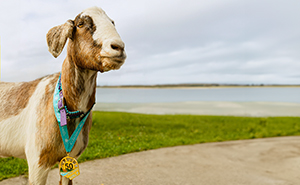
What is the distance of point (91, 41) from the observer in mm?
2498

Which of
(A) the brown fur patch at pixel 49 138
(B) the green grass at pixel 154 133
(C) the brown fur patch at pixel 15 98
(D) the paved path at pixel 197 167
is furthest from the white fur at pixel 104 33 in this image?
(B) the green grass at pixel 154 133

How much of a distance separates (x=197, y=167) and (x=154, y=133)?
542 centimetres

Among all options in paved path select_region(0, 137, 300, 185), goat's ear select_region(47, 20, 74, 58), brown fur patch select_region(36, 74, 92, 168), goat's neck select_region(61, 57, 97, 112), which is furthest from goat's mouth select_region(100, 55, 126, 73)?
paved path select_region(0, 137, 300, 185)

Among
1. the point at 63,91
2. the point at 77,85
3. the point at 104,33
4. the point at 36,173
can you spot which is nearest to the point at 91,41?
the point at 104,33

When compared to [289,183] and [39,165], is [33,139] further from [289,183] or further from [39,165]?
[289,183]

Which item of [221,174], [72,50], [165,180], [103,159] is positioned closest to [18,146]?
[72,50]

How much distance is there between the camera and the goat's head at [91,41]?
231cm

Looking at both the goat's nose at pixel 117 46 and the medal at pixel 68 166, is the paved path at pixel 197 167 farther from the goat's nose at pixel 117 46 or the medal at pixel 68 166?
the goat's nose at pixel 117 46

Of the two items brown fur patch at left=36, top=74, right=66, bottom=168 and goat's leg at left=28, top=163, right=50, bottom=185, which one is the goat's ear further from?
goat's leg at left=28, top=163, right=50, bottom=185

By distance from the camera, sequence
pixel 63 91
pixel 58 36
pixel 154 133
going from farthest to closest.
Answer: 1. pixel 154 133
2. pixel 63 91
3. pixel 58 36

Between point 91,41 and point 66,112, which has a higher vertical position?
point 91,41

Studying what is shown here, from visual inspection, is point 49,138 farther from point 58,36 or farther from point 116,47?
point 116,47

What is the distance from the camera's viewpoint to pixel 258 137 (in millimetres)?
12570

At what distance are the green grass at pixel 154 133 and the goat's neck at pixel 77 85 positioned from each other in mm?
4394
